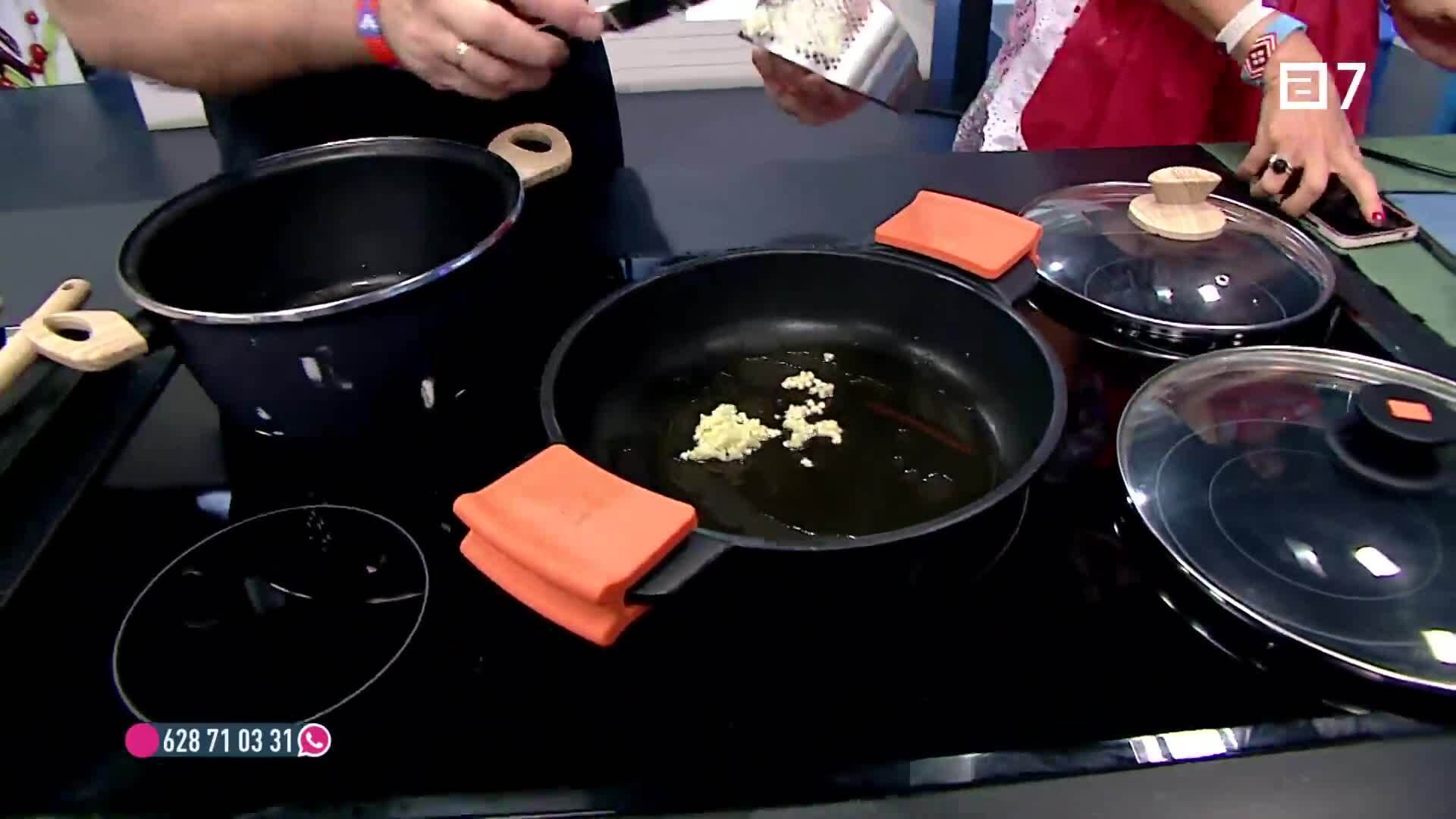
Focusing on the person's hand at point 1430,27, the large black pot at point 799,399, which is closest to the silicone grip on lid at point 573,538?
the large black pot at point 799,399

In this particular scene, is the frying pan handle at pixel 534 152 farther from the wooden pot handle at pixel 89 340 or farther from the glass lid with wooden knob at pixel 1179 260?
the glass lid with wooden knob at pixel 1179 260

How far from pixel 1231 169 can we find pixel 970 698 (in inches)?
25.5

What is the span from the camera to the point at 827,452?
1.81ft

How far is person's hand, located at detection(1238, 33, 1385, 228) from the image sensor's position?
2.46 feet

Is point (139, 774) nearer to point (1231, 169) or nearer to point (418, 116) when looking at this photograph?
point (418, 116)

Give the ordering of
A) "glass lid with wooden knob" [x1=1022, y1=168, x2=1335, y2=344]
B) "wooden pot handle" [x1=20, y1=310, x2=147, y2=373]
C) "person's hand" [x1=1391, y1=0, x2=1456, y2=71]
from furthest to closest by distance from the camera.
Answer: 1. "person's hand" [x1=1391, y1=0, x2=1456, y2=71]
2. "glass lid with wooden knob" [x1=1022, y1=168, x2=1335, y2=344]
3. "wooden pot handle" [x1=20, y1=310, x2=147, y2=373]

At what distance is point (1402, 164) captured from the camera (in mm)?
833

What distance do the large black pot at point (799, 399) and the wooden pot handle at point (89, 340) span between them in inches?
9.2

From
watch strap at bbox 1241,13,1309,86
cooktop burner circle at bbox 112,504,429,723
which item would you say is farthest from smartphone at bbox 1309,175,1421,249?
cooktop burner circle at bbox 112,504,429,723

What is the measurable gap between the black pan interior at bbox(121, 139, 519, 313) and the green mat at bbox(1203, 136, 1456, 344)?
0.61 m

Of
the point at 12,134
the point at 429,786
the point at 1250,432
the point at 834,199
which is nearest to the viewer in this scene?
the point at 429,786

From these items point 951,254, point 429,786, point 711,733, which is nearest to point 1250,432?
point 951,254

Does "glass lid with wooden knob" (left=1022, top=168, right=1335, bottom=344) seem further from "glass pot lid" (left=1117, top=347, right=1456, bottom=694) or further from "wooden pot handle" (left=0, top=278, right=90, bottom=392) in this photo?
"wooden pot handle" (left=0, top=278, right=90, bottom=392)

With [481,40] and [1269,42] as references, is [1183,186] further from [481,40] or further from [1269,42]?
[481,40]
